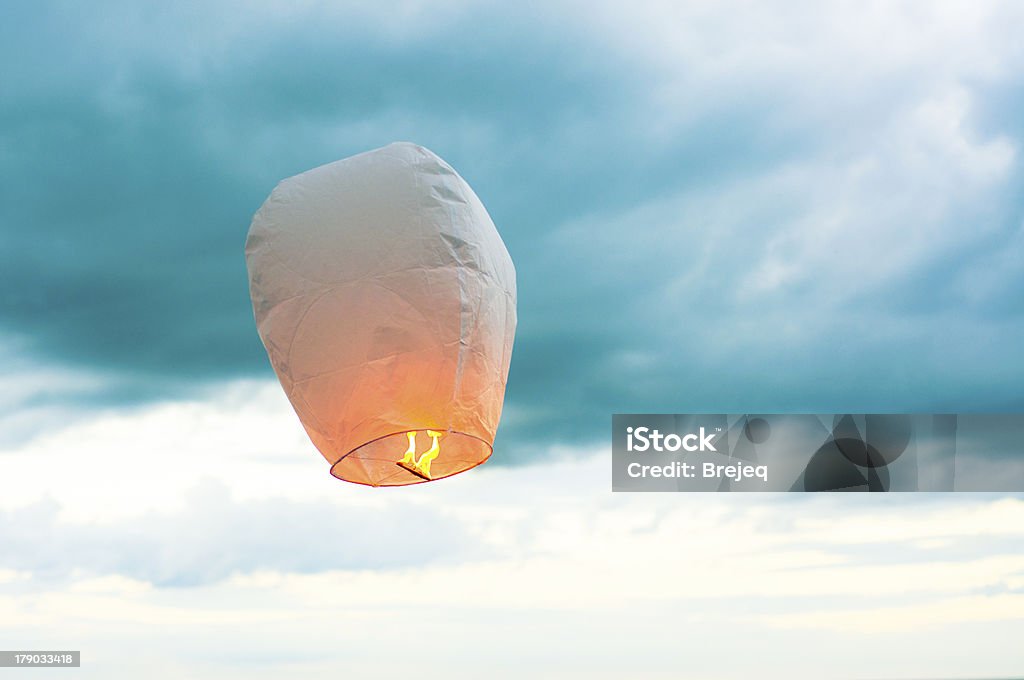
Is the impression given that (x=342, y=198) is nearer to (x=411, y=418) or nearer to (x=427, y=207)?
(x=427, y=207)

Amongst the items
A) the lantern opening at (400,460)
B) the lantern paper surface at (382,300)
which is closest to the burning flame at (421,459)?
the lantern paper surface at (382,300)

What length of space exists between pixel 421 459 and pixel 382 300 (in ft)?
3.10

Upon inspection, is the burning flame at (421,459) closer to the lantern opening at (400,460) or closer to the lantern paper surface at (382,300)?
the lantern paper surface at (382,300)

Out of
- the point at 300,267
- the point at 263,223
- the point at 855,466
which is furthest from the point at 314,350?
the point at 855,466

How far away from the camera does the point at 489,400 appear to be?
541 centimetres

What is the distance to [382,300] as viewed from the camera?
5059 mm

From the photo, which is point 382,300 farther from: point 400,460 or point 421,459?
point 400,460

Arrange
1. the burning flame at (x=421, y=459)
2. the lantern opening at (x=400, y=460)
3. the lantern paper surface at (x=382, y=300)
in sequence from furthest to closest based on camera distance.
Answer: the lantern opening at (x=400, y=460), the burning flame at (x=421, y=459), the lantern paper surface at (x=382, y=300)

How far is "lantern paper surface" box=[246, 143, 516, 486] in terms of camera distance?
16.6 feet

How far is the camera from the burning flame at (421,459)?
5438mm

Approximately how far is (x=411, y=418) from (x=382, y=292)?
0.61 metres

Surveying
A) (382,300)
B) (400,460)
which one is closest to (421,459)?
(400,460)

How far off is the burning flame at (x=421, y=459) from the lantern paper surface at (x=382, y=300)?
0.01 meters

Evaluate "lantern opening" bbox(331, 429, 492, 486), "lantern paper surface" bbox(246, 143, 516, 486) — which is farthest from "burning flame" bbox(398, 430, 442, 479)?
"lantern opening" bbox(331, 429, 492, 486)
